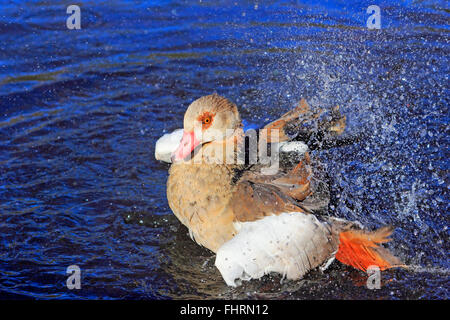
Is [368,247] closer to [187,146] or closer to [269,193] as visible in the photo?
[269,193]

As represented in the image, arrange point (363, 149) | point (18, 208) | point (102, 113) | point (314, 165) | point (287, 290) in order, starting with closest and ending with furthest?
1. point (287, 290)
2. point (314, 165)
3. point (18, 208)
4. point (363, 149)
5. point (102, 113)

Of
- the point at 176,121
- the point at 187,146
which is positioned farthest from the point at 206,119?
the point at 176,121

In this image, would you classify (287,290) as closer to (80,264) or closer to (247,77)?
(80,264)

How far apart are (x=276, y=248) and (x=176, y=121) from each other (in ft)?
8.06

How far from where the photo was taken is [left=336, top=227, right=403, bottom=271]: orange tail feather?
3.37m

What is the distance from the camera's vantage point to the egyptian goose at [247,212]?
3217 mm

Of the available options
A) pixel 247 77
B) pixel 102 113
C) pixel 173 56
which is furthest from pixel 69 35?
pixel 247 77

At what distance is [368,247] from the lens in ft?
11.1

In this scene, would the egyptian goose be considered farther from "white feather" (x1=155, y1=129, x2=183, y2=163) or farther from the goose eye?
"white feather" (x1=155, y1=129, x2=183, y2=163)

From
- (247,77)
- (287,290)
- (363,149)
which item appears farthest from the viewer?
(247,77)

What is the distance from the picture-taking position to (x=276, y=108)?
18.2 feet

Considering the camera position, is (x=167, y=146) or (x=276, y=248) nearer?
(x=276, y=248)

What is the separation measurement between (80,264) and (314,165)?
67.6 inches

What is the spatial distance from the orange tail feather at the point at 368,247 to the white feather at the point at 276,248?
0.31 feet
